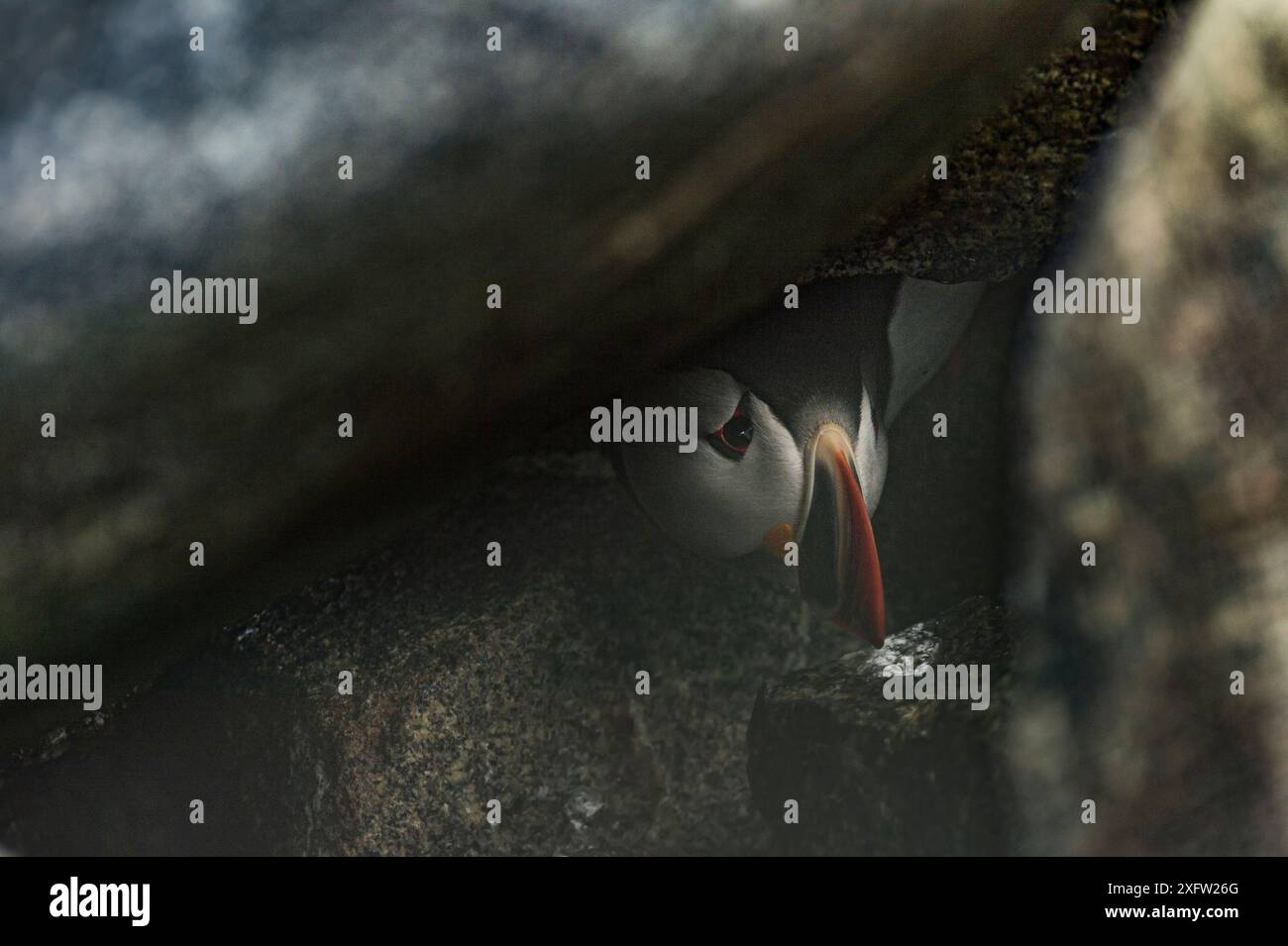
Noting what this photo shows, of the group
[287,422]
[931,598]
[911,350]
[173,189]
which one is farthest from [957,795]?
[173,189]

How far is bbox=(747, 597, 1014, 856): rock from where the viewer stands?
2.37 feet

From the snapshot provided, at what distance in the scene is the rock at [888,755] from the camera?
2.37ft

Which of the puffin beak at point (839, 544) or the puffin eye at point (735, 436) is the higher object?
the puffin eye at point (735, 436)

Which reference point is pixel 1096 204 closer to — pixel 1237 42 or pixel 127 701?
pixel 1237 42

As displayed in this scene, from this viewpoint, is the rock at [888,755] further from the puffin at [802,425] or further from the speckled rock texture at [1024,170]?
the speckled rock texture at [1024,170]

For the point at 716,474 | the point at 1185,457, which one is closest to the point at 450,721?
the point at 716,474

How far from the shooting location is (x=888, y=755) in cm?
75

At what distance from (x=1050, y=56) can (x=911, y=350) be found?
21 cm

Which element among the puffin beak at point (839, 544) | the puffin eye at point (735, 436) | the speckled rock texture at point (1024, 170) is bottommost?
the puffin beak at point (839, 544)

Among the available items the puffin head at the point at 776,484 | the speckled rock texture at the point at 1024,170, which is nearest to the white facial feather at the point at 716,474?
the puffin head at the point at 776,484

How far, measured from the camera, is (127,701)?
30.2 inches

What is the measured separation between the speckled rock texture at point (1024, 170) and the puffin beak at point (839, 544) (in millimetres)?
119

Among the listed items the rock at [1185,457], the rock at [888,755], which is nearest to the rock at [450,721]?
the rock at [888,755]

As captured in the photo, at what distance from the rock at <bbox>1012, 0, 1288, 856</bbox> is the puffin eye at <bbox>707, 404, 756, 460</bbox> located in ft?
0.58
